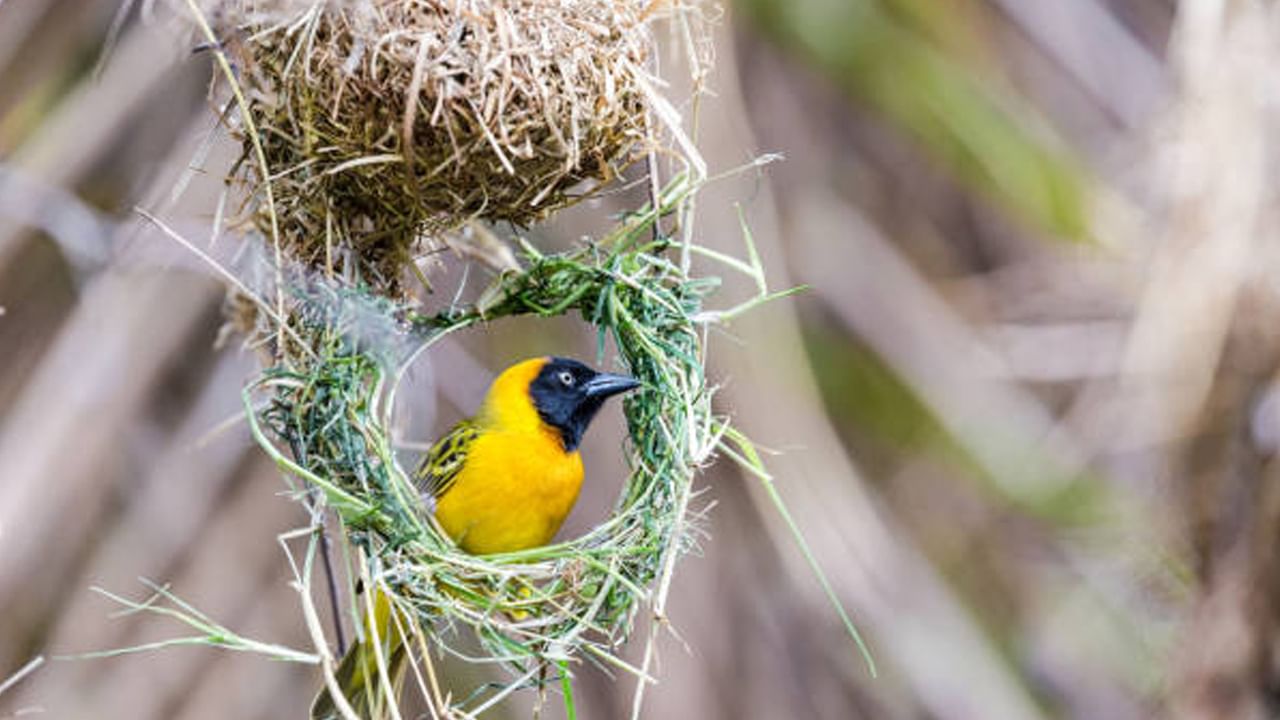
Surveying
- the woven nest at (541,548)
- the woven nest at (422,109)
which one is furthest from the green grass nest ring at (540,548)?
the woven nest at (422,109)

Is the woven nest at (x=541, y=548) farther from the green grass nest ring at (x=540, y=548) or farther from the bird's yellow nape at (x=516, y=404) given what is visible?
the bird's yellow nape at (x=516, y=404)

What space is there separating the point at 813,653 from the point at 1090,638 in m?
1.06

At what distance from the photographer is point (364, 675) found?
2.58 meters

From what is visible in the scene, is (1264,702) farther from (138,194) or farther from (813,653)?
(138,194)

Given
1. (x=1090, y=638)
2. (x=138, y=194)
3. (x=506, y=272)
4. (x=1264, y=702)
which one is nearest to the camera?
(x=506, y=272)

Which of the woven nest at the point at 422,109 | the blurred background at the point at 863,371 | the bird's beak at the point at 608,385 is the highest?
the woven nest at the point at 422,109

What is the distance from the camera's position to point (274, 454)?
223 centimetres

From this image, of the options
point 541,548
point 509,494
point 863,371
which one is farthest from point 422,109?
point 863,371

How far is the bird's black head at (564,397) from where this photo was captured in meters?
3.12

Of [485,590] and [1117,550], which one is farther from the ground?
[485,590]

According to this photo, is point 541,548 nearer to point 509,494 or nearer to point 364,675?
point 364,675

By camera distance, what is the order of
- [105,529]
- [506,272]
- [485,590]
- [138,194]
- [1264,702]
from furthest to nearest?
[105,529] → [1264,702] → [138,194] → [506,272] → [485,590]

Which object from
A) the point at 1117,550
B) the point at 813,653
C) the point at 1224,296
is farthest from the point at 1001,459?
the point at 1224,296

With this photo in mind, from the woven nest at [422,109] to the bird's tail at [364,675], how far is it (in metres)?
0.58
